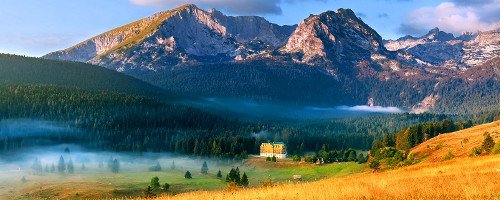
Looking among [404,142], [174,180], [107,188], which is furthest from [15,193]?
[404,142]

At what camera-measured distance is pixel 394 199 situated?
23391 mm

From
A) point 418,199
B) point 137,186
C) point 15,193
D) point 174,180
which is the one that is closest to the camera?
point 418,199

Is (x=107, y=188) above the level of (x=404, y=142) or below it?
below

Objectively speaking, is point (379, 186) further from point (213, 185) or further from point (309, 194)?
point (213, 185)

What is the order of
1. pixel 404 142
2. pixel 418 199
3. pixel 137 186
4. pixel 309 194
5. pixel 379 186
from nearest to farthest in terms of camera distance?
pixel 418 199, pixel 309 194, pixel 379 186, pixel 137 186, pixel 404 142

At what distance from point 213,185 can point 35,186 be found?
55031mm

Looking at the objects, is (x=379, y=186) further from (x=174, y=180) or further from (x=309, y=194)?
(x=174, y=180)

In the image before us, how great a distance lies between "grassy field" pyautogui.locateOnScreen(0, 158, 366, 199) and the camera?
133500mm

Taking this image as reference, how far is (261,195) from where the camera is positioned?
1075 inches

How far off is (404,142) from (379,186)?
15926 centimetres

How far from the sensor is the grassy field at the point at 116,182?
438ft

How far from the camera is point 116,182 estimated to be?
520ft

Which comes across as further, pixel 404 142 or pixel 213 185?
pixel 404 142

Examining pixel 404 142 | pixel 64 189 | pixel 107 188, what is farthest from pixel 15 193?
pixel 404 142
